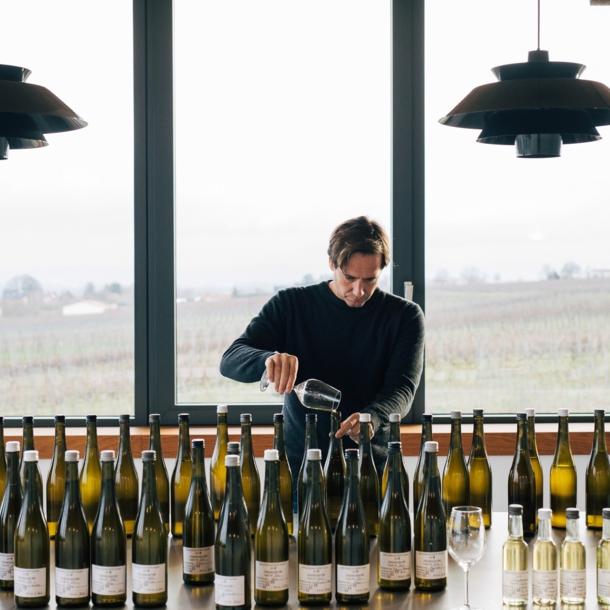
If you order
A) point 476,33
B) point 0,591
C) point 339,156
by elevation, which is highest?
point 476,33

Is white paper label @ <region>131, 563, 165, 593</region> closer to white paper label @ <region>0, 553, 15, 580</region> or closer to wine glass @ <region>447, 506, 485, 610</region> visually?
white paper label @ <region>0, 553, 15, 580</region>

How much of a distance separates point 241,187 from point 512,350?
Result: 1.39 metres

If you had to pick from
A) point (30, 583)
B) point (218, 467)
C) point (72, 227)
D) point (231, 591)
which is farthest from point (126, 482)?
point (72, 227)

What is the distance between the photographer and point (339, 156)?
3.43m

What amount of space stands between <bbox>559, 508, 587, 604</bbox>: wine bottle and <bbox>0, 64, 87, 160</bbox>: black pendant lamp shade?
122 centimetres

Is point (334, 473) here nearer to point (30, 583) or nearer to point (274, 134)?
point (30, 583)

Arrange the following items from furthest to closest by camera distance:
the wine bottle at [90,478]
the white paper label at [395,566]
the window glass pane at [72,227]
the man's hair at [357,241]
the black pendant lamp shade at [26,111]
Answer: the window glass pane at [72,227]
the man's hair at [357,241]
the wine bottle at [90,478]
the black pendant lamp shade at [26,111]
the white paper label at [395,566]

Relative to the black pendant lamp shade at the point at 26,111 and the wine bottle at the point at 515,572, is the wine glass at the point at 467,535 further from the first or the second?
the black pendant lamp shade at the point at 26,111

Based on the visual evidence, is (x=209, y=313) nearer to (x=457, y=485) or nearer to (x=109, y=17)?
(x=109, y=17)

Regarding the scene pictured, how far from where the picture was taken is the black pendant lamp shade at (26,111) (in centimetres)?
153

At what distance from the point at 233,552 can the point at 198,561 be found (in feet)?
0.39

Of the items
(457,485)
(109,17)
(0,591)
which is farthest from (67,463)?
(109,17)

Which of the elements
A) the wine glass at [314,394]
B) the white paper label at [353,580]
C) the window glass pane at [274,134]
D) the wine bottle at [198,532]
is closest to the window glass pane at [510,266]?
the window glass pane at [274,134]

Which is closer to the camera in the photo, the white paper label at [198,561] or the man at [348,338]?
the white paper label at [198,561]
